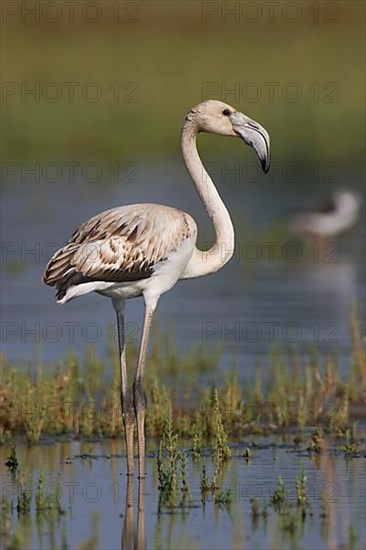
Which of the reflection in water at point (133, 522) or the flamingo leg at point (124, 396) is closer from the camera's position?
the reflection in water at point (133, 522)

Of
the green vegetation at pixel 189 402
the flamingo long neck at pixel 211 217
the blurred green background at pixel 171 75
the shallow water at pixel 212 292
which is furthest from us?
the blurred green background at pixel 171 75

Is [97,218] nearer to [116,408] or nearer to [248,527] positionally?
[116,408]

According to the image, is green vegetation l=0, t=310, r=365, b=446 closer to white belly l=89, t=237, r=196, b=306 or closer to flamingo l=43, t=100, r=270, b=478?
flamingo l=43, t=100, r=270, b=478

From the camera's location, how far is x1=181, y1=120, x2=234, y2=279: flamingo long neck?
1007 centimetres

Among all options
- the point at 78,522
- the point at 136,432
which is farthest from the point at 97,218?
the point at 78,522

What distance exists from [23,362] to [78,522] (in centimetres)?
364

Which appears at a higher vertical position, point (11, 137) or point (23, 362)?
point (11, 137)

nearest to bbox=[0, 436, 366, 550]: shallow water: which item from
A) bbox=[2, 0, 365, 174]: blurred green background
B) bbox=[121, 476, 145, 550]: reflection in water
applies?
bbox=[121, 476, 145, 550]: reflection in water

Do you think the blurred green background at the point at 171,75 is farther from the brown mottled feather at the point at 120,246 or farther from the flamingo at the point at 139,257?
the brown mottled feather at the point at 120,246

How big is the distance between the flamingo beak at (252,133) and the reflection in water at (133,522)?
2.11 metres

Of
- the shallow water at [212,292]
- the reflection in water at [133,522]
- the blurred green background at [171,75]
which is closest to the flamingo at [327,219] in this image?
the shallow water at [212,292]

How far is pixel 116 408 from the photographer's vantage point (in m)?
10.6

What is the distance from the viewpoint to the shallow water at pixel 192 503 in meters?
8.02

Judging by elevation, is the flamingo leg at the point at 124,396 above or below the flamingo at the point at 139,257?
below
